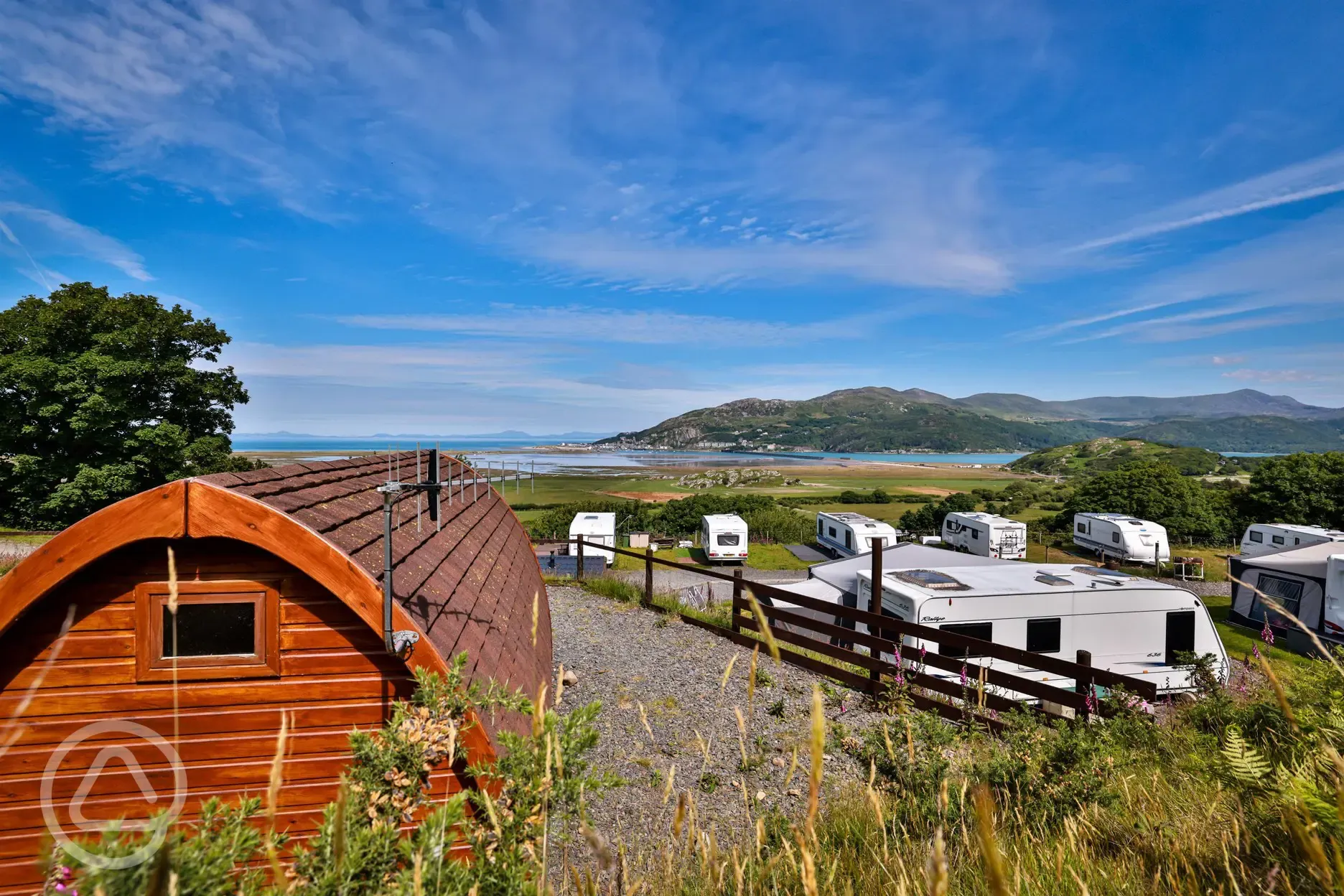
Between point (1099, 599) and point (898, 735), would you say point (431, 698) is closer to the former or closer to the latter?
point (898, 735)

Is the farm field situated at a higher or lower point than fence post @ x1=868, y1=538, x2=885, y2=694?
lower

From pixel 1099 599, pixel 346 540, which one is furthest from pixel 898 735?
pixel 1099 599

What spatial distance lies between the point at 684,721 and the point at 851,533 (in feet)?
76.7

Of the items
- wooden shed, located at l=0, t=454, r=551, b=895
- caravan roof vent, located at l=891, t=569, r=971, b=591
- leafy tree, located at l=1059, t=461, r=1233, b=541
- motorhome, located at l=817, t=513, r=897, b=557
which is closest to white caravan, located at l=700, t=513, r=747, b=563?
motorhome, located at l=817, t=513, r=897, b=557

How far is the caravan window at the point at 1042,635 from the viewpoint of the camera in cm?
1019

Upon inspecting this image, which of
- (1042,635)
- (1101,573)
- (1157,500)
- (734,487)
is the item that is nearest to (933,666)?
(1042,635)

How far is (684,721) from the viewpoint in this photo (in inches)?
329

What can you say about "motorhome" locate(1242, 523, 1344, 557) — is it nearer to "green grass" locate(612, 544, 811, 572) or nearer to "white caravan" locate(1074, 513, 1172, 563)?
"white caravan" locate(1074, 513, 1172, 563)

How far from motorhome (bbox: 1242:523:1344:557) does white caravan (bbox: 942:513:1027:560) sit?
814cm

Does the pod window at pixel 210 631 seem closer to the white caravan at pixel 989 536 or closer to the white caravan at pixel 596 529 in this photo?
the white caravan at pixel 596 529

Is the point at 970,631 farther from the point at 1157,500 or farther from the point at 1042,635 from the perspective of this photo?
the point at 1157,500

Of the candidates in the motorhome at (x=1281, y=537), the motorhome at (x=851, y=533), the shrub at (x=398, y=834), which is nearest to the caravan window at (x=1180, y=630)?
the shrub at (x=398, y=834)

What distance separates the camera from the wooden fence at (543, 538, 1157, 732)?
7168mm

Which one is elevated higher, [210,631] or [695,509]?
[210,631]
